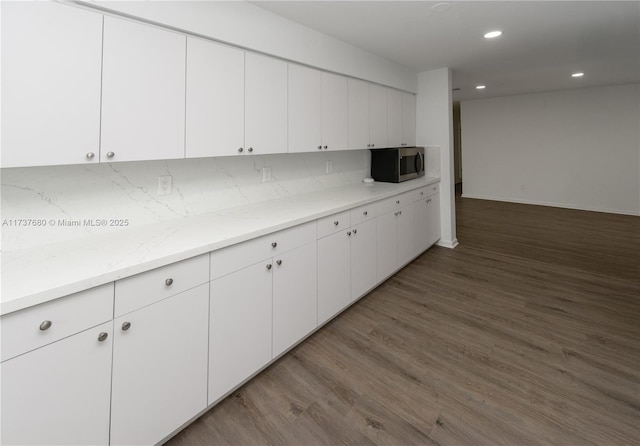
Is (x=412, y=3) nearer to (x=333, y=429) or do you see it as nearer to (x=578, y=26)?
(x=578, y=26)

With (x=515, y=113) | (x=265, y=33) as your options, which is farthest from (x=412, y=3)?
(x=515, y=113)

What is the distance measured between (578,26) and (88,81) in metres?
3.65

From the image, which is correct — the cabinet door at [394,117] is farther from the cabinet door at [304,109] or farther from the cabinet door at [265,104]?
the cabinet door at [265,104]

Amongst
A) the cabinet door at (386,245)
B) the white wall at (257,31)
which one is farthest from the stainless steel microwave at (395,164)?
the white wall at (257,31)

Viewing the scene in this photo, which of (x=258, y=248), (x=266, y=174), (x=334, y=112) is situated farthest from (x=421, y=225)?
(x=258, y=248)

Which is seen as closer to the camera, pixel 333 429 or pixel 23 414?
pixel 23 414

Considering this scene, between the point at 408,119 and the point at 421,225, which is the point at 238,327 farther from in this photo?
the point at 408,119

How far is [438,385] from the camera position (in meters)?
1.88

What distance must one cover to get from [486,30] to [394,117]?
1235 mm

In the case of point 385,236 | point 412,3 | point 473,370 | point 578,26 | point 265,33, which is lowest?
point 473,370

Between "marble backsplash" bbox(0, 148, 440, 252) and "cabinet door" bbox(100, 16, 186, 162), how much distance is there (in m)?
0.31

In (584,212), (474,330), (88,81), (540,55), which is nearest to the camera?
(88,81)

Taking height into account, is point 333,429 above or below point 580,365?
below

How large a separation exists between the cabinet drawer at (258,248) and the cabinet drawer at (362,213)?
51 centimetres
